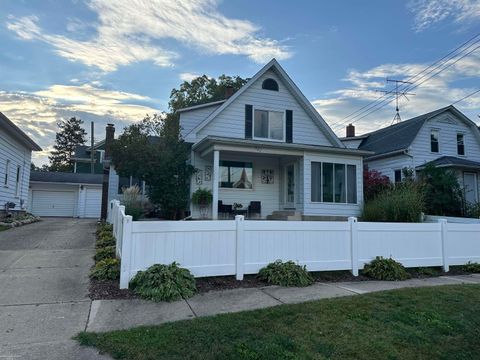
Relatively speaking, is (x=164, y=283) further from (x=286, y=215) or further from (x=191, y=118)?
(x=191, y=118)

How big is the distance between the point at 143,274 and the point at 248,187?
10730 mm

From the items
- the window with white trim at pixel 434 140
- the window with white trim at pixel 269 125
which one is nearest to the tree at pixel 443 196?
the window with white trim at pixel 434 140

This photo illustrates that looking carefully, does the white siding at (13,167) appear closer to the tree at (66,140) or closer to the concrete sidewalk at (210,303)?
the concrete sidewalk at (210,303)

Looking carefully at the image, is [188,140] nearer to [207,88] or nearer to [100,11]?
[100,11]

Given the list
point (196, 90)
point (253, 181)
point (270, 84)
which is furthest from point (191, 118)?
point (196, 90)

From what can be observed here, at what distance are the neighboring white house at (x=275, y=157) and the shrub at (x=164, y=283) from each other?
27.7 ft

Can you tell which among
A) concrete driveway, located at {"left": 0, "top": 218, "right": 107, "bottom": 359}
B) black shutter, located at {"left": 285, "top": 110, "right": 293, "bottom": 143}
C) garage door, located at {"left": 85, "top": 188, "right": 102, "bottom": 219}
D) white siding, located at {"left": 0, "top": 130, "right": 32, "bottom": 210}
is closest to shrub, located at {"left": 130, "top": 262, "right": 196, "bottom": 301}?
concrete driveway, located at {"left": 0, "top": 218, "right": 107, "bottom": 359}

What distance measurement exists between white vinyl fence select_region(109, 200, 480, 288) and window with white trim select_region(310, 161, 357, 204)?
679cm

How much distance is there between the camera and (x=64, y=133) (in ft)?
195

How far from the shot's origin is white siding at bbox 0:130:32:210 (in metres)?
15.5

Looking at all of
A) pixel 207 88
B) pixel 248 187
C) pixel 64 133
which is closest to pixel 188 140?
pixel 248 187

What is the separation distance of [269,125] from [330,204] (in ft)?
15.4

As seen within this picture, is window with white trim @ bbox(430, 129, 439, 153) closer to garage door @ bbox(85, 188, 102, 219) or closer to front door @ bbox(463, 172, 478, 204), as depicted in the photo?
front door @ bbox(463, 172, 478, 204)

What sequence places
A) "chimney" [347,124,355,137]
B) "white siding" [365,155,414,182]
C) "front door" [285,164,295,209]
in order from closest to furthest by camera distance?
"front door" [285,164,295,209]
"white siding" [365,155,414,182]
"chimney" [347,124,355,137]
